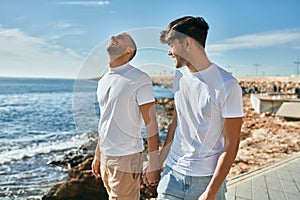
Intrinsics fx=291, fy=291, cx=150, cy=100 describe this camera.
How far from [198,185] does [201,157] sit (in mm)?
142

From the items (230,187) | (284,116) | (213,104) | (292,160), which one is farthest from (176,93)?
(284,116)

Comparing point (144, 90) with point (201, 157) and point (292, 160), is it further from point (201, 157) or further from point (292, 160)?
point (292, 160)

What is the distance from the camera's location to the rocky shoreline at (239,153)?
2.49 meters

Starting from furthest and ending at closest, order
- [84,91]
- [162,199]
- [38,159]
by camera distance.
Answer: [38,159], [84,91], [162,199]

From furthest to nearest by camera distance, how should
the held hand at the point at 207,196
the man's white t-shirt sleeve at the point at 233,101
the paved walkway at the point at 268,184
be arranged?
1. the paved walkway at the point at 268,184
2. the held hand at the point at 207,196
3. the man's white t-shirt sleeve at the point at 233,101

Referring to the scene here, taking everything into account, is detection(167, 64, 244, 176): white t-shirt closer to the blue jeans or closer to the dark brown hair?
the blue jeans

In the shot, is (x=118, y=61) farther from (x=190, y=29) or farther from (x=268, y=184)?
(x=268, y=184)

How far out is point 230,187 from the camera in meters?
3.50

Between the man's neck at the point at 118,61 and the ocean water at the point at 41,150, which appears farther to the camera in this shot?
the ocean water at the point at 41,150

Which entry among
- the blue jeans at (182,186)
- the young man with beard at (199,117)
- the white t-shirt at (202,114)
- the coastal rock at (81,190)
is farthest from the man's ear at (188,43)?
the coastal rock at (81,190)

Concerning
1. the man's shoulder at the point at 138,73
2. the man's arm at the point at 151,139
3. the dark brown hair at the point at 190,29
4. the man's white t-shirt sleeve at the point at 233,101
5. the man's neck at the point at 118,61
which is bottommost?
the man's arm at the point at 151,139

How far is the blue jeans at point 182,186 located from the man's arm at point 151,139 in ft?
0.51

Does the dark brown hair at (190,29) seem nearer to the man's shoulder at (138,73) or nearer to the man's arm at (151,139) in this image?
the man's shoulder at (138,73)

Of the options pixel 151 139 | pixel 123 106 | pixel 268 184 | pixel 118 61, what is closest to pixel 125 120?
pixel 123 106
